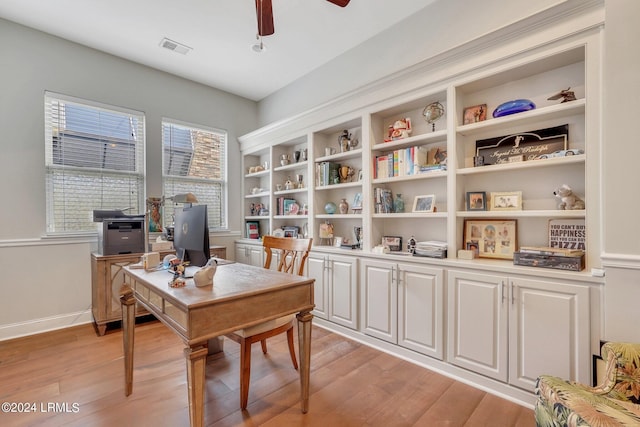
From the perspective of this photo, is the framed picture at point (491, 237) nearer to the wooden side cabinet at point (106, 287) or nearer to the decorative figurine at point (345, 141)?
the decorative figurine at point (345, 141)

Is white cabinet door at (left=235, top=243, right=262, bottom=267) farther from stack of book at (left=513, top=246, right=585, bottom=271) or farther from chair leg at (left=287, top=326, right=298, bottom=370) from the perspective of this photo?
stack of book at (left=513, top=246, right=585, bottom=271)

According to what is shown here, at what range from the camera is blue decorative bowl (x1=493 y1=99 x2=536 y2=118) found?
2.00 meters

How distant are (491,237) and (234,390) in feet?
7.14

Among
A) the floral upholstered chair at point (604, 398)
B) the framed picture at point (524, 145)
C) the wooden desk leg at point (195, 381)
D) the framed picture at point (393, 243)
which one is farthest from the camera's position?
the framed picture at point (393, 243)

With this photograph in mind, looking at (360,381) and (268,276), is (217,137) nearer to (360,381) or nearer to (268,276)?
(268,276)

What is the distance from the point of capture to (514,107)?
79.9 inches

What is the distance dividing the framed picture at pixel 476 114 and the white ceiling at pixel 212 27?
44.3 inches

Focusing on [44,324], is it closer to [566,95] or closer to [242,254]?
[242,254]

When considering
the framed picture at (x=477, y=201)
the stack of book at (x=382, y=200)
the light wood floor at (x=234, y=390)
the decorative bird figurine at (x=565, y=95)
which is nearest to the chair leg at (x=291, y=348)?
the light wood floor at (x=234, y=390)

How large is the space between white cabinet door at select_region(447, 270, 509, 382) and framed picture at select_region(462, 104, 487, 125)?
1.20m

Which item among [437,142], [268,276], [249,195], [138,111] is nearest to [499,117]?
[437,142]

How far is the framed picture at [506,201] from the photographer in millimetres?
2059

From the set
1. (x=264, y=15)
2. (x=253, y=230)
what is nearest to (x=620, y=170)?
(x=264, y=15)

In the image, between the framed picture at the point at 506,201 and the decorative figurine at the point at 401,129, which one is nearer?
the framed picture at the point at 506,201
